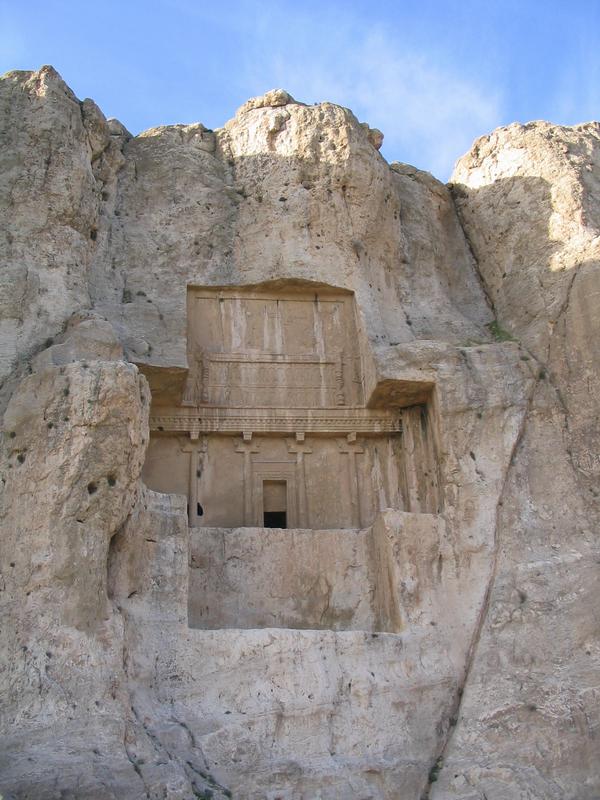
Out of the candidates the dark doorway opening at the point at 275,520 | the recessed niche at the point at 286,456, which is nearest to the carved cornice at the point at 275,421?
the recessed niche at the point at 286,456

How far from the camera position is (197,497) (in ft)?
48.4

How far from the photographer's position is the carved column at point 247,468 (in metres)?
14.7

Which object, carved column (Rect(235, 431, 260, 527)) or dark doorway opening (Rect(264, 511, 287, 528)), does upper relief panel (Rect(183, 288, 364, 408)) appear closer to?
carved column (Rect(235, 431, 260, 527))

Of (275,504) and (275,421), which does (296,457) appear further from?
(275,504)

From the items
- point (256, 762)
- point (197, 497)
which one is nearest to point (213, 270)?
point (197, 497)

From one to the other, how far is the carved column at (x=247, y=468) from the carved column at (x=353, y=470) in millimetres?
1411

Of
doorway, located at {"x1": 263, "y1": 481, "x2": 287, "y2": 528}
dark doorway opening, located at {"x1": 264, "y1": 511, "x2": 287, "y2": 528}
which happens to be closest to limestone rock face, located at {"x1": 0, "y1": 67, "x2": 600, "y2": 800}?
doorway, located at {"x1": 263, "y1": 481, "x2": 287, "y2": 528}

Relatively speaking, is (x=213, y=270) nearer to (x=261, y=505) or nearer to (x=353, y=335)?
(x=353, y=335)

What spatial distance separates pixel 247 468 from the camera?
49.4 feet

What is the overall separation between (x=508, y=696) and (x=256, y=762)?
3.32 meters

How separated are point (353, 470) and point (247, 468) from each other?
1.68 metres

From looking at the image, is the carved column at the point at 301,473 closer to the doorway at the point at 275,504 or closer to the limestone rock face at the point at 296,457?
the limestone rock face at the point at 296,457

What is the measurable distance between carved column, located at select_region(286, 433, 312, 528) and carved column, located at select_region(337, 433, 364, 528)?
58 centimetres

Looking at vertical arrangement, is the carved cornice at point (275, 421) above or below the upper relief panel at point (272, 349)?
below
